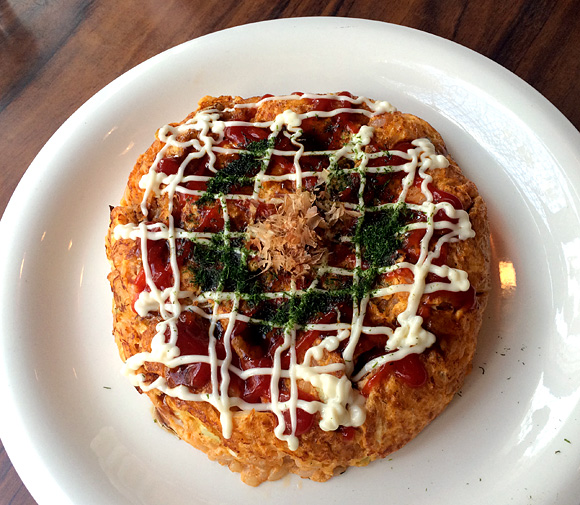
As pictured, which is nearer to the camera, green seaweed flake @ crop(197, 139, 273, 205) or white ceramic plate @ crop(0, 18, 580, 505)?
white ceramic plate @ crop(0, 18, 580, 505)

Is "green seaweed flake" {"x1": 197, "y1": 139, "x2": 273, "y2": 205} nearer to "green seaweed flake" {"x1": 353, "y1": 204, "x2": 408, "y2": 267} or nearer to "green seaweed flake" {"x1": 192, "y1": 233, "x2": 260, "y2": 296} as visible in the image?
"green seaweed flake" {"x1": 192, "y1": 233, "x2": 260, "y2": 296}

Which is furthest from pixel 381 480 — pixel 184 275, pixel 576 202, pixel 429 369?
pixel 576 202

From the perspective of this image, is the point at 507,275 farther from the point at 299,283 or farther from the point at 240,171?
the point at 240,171

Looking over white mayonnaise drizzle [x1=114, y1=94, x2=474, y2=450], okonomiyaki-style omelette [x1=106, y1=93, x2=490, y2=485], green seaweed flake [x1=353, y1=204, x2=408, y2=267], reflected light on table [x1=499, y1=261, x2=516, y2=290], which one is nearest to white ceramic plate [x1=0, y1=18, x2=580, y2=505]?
reflected light on table [x1=499, y1=261, x2=516, y2=290]

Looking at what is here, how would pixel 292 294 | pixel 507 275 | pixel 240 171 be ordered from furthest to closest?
pixel 507 275
pixel 240 171
pixel 292 294

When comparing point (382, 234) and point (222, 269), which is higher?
point (382, 234)

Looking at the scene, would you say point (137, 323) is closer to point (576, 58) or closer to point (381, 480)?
point (381, 480)

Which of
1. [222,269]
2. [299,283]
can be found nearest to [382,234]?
[299,283]
